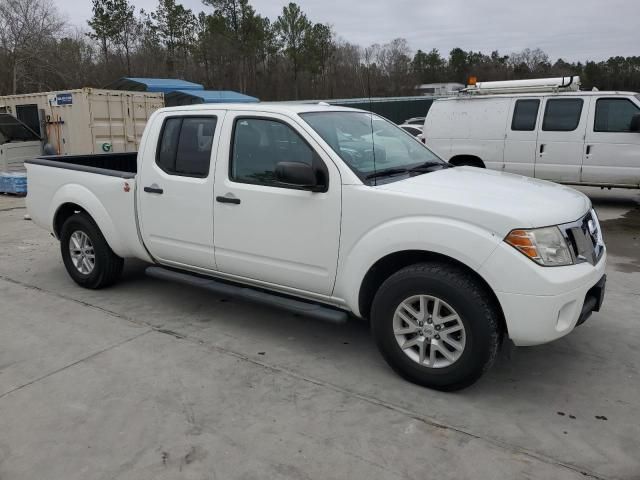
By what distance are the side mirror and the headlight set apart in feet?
4.26

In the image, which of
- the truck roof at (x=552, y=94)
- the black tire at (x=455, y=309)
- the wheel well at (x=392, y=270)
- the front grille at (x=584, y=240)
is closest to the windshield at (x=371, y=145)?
the wheel well at (x=392, y=270)

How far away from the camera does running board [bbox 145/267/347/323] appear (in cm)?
380

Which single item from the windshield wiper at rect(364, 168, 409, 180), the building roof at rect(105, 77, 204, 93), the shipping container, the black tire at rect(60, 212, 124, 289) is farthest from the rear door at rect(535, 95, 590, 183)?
the building roof at rect(105, 77, 204, 93)

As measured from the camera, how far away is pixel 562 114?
31.9 ft

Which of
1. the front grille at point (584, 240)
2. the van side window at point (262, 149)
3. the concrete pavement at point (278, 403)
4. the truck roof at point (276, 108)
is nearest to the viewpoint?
the concrete pavement at point (278, 403)

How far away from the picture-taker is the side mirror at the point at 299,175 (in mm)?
3617

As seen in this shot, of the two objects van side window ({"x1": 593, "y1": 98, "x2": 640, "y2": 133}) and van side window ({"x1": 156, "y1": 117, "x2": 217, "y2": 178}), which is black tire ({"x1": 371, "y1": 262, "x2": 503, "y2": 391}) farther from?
van side window ({"x1": 593, "y1": 98, "x2": 640, "y2": 133})

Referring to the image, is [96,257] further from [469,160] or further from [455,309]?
[469,160]

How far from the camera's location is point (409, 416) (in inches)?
126

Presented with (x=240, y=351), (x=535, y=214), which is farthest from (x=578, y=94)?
(x=240, y=351)

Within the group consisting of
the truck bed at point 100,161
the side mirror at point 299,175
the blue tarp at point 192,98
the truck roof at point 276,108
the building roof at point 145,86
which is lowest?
the truck bed at point 100,161

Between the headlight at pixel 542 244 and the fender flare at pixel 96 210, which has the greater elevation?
the headlight at pixel 542 244

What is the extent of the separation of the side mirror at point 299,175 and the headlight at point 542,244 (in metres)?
1.30

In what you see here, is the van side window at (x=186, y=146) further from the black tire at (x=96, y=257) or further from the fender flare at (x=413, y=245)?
the fender flare at (x=413, y=245)
